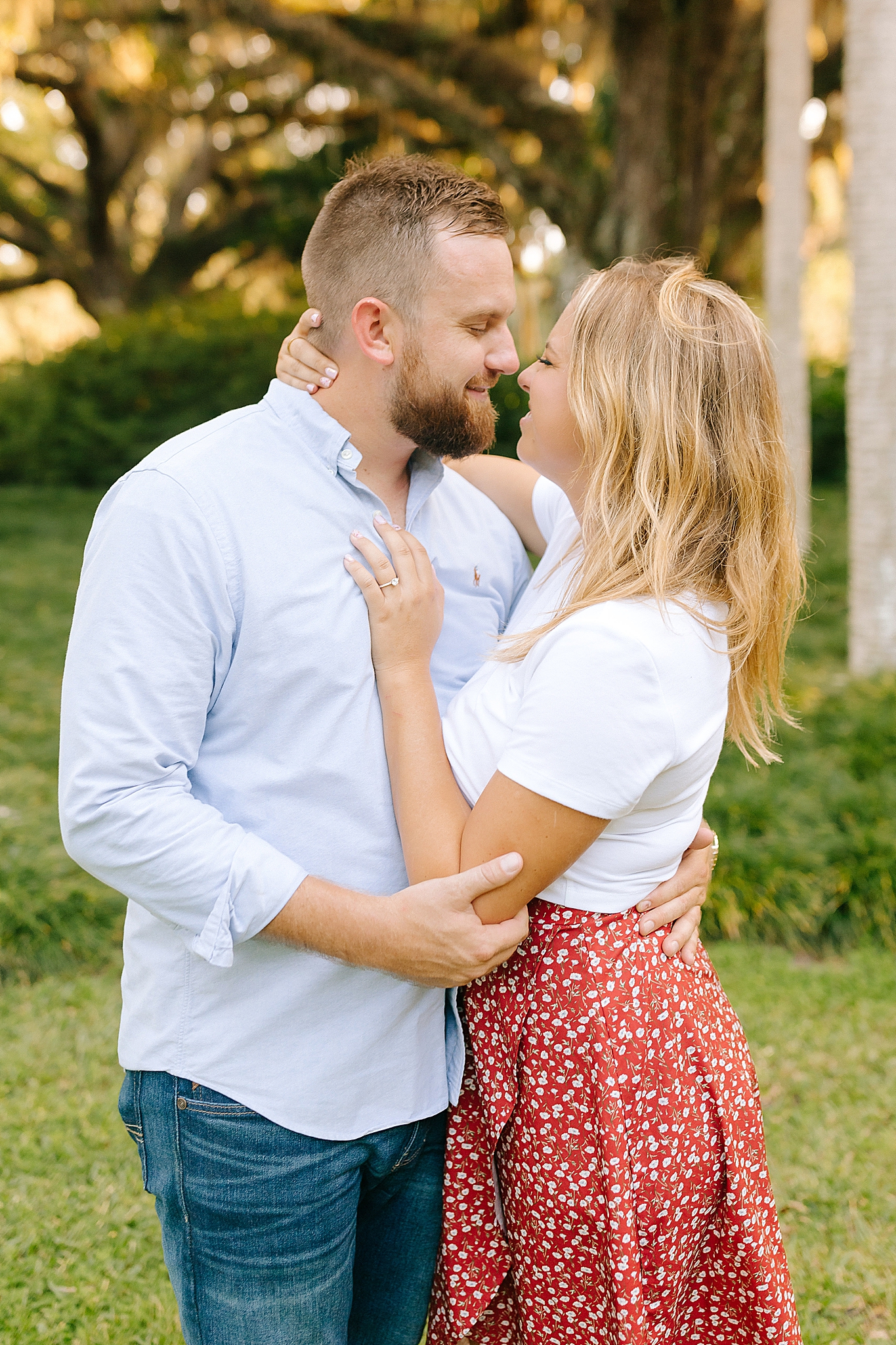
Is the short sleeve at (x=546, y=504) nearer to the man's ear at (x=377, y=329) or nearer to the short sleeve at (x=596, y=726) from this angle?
the man's ear at (x=377, y=329)

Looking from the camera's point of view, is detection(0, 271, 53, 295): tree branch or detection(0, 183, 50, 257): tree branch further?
detection(0, 271, 53, 295): tree branch

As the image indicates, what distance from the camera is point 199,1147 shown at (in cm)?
184

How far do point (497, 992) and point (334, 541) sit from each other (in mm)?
811

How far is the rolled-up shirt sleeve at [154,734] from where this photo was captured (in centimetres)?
169

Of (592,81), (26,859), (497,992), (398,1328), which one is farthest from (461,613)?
(592,81)

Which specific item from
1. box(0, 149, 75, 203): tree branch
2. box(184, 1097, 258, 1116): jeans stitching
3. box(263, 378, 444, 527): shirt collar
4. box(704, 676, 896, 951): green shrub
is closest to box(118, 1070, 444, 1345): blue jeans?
box(184, 1097, 258, 1116): jeans stitching

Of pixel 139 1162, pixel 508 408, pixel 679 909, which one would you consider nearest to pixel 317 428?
pixel 679 909

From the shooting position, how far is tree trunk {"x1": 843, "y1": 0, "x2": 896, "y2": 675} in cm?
629

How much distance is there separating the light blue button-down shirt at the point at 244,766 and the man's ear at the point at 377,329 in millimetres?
143

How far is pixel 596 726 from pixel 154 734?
2.12 feet

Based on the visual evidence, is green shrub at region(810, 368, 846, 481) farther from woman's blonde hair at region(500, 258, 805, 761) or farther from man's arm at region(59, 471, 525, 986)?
man's arm at region(59, 471, 525, 986)

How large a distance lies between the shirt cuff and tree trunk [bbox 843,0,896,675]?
551cm

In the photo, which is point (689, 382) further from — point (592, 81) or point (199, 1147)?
point (592, 81)

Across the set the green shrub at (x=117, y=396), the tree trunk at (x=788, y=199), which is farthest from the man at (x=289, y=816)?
the green shrub at (x=117, y=396)
